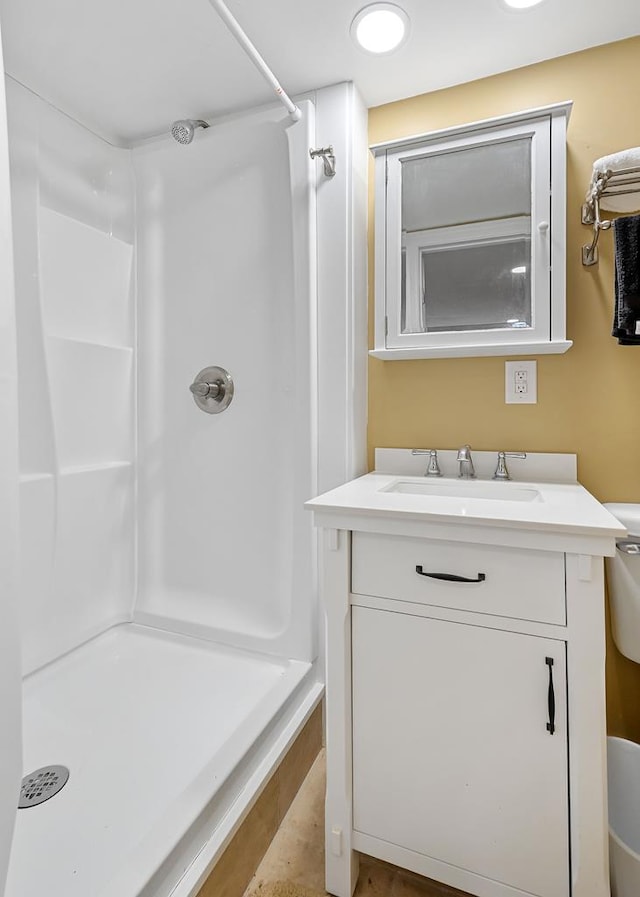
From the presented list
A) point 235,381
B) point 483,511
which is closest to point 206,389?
point 235,381

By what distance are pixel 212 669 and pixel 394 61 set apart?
6.37 feet

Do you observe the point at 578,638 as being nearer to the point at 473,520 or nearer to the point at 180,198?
the point at 473,520

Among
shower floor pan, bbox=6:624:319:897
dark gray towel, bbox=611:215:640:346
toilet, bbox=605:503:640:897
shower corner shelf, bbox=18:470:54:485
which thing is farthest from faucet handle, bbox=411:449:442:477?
shower corner shelf, bbox=18:470:54:485

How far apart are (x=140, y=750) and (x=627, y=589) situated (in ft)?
4.20

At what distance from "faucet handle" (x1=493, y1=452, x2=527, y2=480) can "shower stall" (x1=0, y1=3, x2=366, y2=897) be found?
0.44 m

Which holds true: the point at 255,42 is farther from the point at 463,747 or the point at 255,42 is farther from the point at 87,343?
the point at 463,747

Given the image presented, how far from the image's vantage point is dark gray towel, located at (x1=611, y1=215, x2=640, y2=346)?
1.15 meters

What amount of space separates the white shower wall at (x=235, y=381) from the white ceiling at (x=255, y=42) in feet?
0.49

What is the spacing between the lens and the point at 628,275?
1.15 metres

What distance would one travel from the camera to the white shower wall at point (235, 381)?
1.58m

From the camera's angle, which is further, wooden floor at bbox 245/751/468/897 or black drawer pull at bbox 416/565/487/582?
wooden floor at bbox 245/751/468/897

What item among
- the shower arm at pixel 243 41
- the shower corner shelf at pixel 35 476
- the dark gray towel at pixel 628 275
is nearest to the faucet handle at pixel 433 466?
the dark gray towel at pixel 628 275

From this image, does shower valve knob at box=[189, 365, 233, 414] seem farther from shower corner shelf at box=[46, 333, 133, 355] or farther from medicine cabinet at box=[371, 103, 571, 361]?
medicine cabinet at box=[371, 103, 571, 361]

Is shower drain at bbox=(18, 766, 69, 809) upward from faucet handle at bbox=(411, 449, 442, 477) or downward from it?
downward
